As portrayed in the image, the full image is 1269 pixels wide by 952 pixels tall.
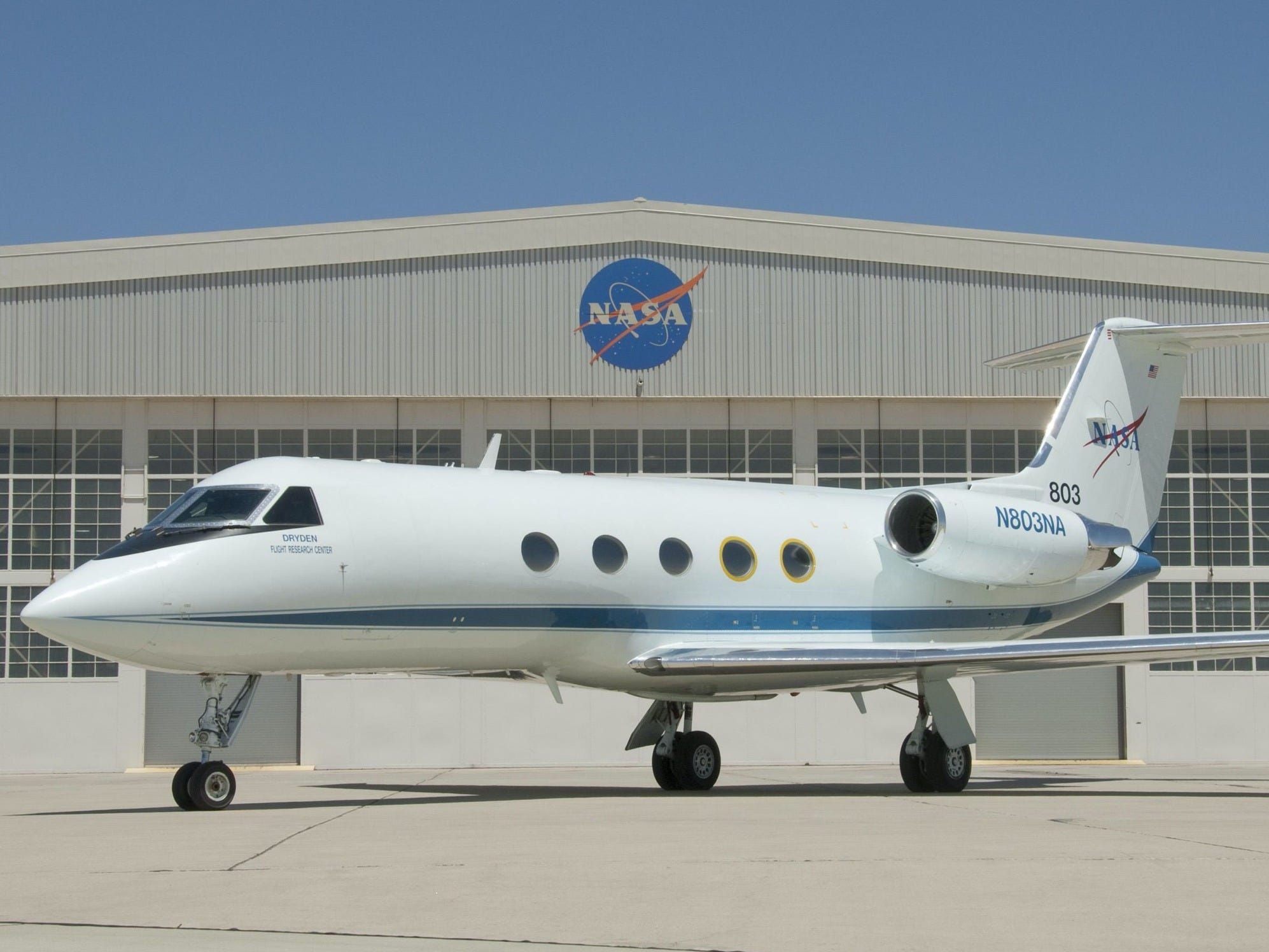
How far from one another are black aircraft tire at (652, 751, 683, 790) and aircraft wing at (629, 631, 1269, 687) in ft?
7.06

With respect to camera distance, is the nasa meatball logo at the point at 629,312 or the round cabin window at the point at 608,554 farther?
the nasa meatball logo at the point at 629,312

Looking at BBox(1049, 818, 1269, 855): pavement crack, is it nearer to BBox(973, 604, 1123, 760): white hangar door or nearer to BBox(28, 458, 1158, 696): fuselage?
BBox(28, 458, 1158, 696): fuselage

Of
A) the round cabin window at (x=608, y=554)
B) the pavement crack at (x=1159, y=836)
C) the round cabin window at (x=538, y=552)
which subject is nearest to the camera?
the pavement crack at (x=1159, y=836)

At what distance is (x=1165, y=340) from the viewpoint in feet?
70.4

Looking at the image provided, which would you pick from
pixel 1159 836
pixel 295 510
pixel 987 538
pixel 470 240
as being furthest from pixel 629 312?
pixel 1159 836

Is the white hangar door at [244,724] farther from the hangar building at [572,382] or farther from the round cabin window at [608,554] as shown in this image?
the round cabin window at [608,554]

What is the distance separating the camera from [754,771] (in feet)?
87.1

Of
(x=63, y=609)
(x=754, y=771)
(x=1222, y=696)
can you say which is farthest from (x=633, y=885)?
(x=1222, y=696)

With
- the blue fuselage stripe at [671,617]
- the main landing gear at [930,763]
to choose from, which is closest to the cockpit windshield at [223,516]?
the blue fuselage stripe at [671,617]

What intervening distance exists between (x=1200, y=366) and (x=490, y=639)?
65.9ft

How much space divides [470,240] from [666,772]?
14.0 m

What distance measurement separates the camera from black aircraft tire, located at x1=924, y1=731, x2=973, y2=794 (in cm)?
1708

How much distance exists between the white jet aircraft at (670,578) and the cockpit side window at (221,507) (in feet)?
0.06

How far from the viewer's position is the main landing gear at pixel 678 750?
18672 millimetres
